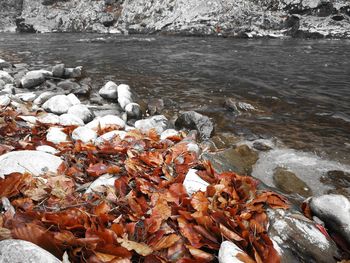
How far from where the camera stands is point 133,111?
625 centimetres

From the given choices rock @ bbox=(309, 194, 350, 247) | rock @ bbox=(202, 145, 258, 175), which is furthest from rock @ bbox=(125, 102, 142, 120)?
rock @ bbox=(309, 194, 350, 247)

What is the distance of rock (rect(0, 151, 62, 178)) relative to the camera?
10.00 ft

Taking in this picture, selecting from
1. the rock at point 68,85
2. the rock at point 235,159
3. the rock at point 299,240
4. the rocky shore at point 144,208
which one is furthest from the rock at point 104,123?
the rock at point 68,85

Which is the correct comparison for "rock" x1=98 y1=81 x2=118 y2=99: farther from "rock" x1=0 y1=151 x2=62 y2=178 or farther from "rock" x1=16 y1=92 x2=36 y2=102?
"rock" x1=0 y1=151 x2=62 y2=178

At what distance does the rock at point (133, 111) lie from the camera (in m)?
6.25

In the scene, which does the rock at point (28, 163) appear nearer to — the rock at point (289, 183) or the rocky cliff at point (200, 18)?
the rock at point (289, 183)

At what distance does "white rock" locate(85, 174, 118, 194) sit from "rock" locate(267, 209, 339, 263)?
1531 millimetres

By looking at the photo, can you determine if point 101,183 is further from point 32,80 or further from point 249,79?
point 249,79

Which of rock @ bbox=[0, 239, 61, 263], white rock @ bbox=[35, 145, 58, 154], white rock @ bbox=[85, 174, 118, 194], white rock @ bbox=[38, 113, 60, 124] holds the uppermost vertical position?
rock @ bbox=[0, 239, 61, 263]

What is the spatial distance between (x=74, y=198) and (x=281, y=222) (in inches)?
71.4

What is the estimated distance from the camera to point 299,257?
2555mm

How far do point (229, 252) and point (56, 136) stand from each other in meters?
3.02

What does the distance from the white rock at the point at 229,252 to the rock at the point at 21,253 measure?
1.10 m

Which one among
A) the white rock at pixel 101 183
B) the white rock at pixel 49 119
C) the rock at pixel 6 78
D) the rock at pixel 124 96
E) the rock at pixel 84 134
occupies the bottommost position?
the rock at pixel 6 78
